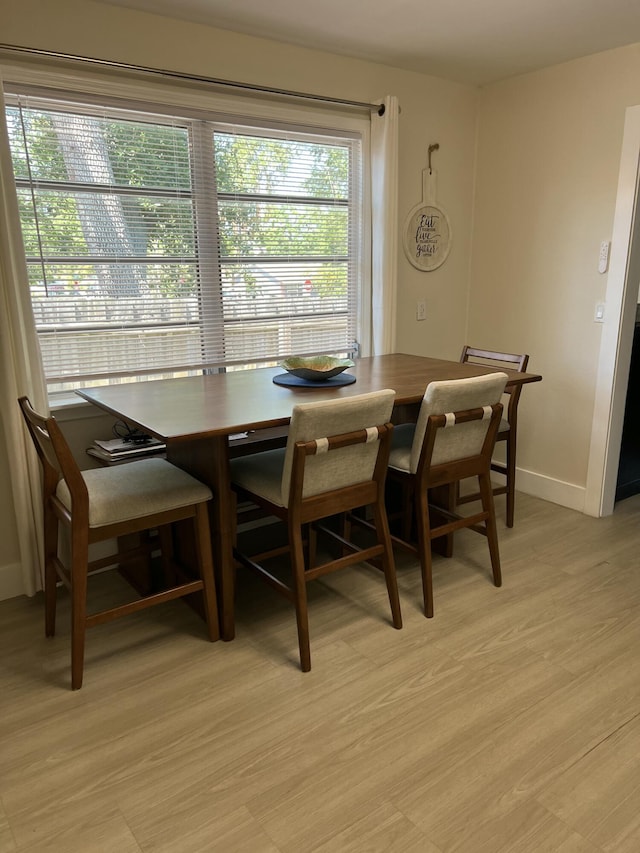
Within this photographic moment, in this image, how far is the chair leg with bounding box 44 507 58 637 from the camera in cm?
231

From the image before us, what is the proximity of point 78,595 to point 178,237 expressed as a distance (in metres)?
1.74

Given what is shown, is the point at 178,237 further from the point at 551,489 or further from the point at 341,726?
the point at 551,489

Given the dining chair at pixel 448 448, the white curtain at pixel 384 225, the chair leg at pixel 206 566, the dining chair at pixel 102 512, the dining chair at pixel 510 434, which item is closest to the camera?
the dining chair at pixel 102 512

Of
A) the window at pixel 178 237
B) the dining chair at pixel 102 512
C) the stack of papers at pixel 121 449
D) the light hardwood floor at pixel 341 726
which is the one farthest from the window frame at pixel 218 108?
the light hardwood floor at pixel 341 726

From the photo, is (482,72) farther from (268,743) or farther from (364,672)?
(268,743)

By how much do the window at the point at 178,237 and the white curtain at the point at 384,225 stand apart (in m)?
0.13

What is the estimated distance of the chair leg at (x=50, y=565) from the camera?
7.57 ft

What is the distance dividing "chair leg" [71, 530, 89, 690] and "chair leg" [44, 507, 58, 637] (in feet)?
1.18

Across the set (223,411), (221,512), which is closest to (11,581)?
(221,512)

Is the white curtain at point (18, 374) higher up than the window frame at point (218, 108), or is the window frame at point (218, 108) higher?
the window frame at point (218, 108)

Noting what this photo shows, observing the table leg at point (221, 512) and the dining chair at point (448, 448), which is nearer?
the table leg at point (221, 512)

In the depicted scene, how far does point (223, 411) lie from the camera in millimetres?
2186

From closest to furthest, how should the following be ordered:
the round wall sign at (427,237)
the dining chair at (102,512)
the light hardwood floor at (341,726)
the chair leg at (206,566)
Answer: the light hardwood floor at (341,726) < the dining chair at (102,512) < the chair leg at (206,566) < the round wall sign at (427,237)

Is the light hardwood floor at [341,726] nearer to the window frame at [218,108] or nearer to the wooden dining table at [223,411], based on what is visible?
the wooden dining table at [223,411]
